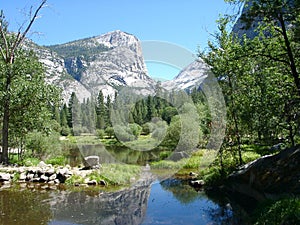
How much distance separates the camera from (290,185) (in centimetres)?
785

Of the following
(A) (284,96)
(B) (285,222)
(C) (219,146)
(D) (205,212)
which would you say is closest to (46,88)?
(C) (219,146)

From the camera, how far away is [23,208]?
961 cm

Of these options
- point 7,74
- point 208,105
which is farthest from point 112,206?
point 7,74

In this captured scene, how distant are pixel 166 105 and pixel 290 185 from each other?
850 inches

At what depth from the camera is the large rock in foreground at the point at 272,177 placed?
794 centimetres

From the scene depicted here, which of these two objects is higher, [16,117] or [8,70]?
[8,70]

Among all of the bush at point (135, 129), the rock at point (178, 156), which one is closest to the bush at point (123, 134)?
the bush at point (135, 129)

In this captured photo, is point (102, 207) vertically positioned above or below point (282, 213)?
below

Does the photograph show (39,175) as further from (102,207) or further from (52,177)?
(102,207)

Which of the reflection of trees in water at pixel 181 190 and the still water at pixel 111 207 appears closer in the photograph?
the still water at pixel 111 207

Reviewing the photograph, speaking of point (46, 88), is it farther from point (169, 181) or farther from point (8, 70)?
point (169, 181)

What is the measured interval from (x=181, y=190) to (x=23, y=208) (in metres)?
6.42

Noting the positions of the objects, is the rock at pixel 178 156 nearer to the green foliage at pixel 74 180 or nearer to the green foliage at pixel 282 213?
the green foliage at pixel 74 180

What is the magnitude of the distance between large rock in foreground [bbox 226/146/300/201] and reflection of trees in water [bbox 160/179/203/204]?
189cm
